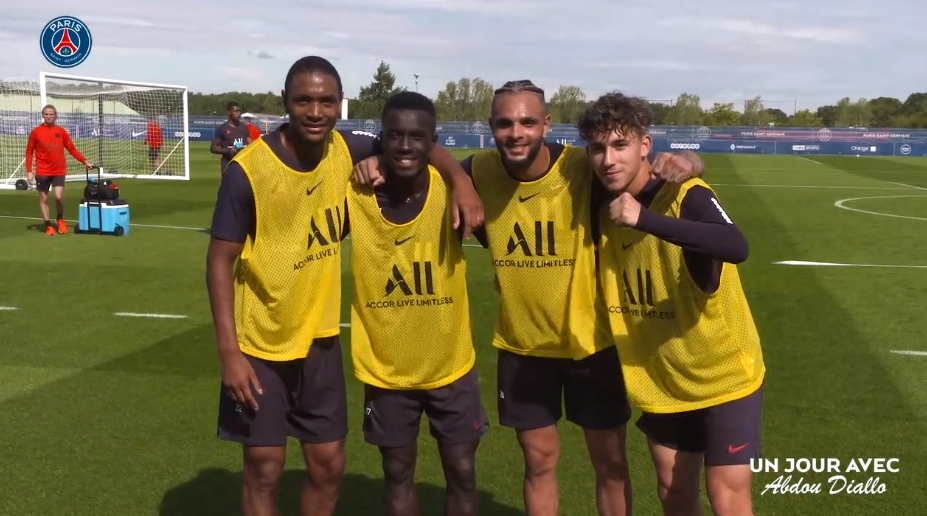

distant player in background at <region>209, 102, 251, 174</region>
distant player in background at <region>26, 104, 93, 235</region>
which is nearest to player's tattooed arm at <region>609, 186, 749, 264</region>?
distant player in background at <region>26, 104, 93, 235</region>

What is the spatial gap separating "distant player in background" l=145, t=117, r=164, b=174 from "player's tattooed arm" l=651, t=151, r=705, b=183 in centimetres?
2566

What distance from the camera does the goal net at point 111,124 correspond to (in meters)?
24.7

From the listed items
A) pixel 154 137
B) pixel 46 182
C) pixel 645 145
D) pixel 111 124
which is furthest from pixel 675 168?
pixel 111 124

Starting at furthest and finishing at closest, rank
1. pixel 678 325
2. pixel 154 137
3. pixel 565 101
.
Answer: pixel 565 101
pixel 154 137
pixel 678 325

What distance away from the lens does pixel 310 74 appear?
3.60 meters

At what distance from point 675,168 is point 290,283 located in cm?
156

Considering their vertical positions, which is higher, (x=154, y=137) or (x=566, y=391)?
(x=154, y=137)

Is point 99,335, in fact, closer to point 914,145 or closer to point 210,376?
point 210,376

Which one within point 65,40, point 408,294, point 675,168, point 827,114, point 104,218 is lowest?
point 104,218

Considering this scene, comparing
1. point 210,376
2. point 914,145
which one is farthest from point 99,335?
point 914,145

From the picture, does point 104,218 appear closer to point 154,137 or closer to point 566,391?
point 566,391

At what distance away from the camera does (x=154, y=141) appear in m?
27.2

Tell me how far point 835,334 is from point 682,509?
16.0ft

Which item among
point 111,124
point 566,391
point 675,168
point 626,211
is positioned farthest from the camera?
point 111,124
